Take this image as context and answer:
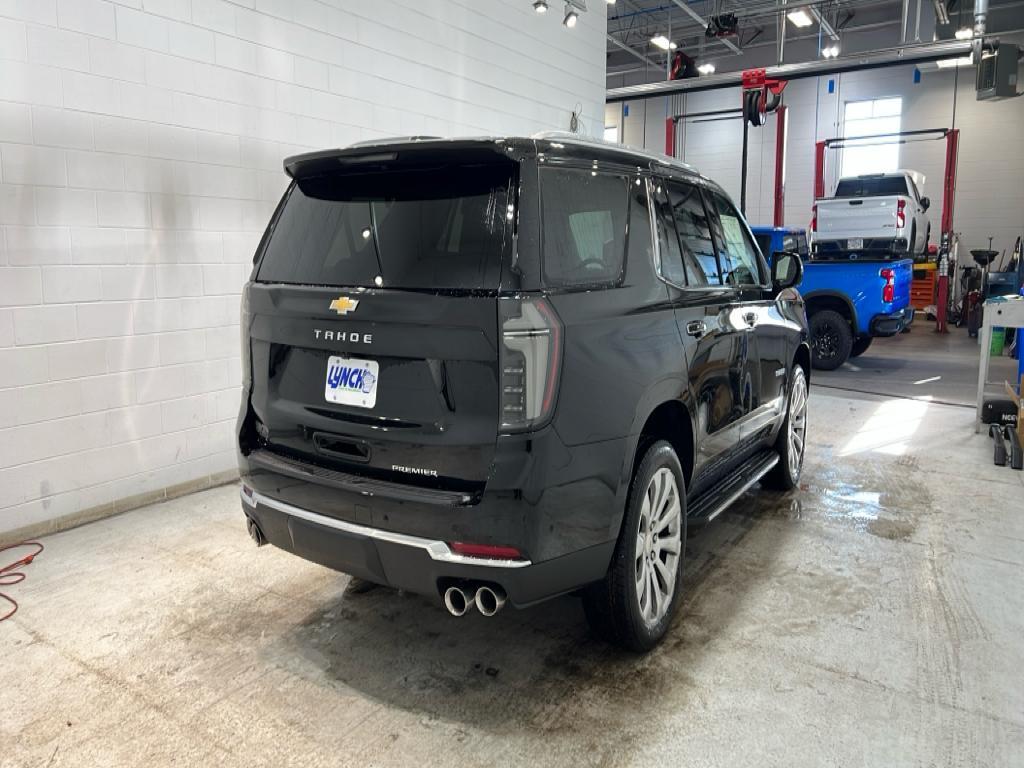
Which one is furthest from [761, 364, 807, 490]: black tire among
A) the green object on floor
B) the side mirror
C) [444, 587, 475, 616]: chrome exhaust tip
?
the green object on floor

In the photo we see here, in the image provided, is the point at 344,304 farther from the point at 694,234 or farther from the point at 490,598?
the point at 694,234

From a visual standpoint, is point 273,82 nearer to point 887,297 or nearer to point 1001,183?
point 887,297

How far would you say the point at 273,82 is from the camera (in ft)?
16.1

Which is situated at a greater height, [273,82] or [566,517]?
[273,82]

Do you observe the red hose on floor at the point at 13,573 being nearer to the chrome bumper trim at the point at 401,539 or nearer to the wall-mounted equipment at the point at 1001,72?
the chrome bumper trim at the point at 401,539

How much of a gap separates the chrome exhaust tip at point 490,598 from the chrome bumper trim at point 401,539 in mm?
98

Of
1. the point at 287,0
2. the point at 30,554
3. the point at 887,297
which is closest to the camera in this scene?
the point at 30,554

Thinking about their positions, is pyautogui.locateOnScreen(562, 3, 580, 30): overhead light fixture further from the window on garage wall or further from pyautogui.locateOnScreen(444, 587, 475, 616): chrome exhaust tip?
the window on garage wall

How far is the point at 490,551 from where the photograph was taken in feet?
6.92

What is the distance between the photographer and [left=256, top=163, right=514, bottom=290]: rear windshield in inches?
86.6

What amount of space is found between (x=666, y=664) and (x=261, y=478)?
153 cm

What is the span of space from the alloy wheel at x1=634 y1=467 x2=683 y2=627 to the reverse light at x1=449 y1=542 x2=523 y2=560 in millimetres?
571

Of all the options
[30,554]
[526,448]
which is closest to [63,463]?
[30,554]

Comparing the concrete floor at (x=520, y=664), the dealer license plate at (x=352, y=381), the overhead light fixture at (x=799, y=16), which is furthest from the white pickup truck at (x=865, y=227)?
the dealer license plate at (x=352, y=381)
